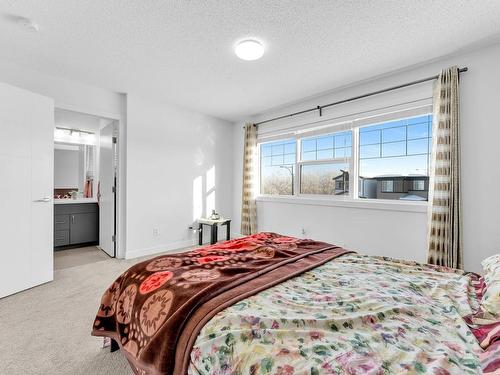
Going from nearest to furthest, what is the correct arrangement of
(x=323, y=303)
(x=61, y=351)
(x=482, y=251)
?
(x=323, y=303) → (x=61, y=351) → (x=482, y=251)

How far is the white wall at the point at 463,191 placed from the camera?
7.81ft

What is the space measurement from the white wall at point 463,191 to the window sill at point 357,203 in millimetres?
58

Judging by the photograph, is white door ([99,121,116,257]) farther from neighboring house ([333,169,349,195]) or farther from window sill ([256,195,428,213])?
neighboring house ([333,169,349,195])

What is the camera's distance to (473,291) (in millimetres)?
1304

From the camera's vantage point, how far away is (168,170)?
13.6 ft

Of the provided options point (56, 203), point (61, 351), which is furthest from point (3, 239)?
point (56, 203)

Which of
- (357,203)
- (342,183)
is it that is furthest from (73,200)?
(357,203)

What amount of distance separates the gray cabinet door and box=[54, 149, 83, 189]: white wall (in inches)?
35.1

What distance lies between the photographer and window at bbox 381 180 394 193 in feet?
10.3

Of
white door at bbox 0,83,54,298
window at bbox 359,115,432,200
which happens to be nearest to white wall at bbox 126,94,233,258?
white door at bbox 0,83,54,298

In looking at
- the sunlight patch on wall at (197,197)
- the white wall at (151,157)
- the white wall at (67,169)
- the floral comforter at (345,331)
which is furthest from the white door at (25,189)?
the floral comforter at (345,331)

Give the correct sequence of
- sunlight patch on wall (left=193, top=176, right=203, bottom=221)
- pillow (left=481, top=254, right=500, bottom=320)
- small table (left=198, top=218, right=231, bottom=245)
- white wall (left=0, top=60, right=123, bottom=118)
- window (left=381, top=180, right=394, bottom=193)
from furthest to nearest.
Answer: sunlight patch on wall (left=193, top=176, right=203, bottom=221), small table (left=198, top=218, right=231, bottom=245), window (left=381, top=180, right=394, bottom=193), white wall (left=0, top=60, right=123, bottom=118), pillow (left=481, top=254, right=500, bottom=320)

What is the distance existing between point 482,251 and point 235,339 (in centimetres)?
278

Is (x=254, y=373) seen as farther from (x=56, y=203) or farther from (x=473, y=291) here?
(x=56, y=203)
